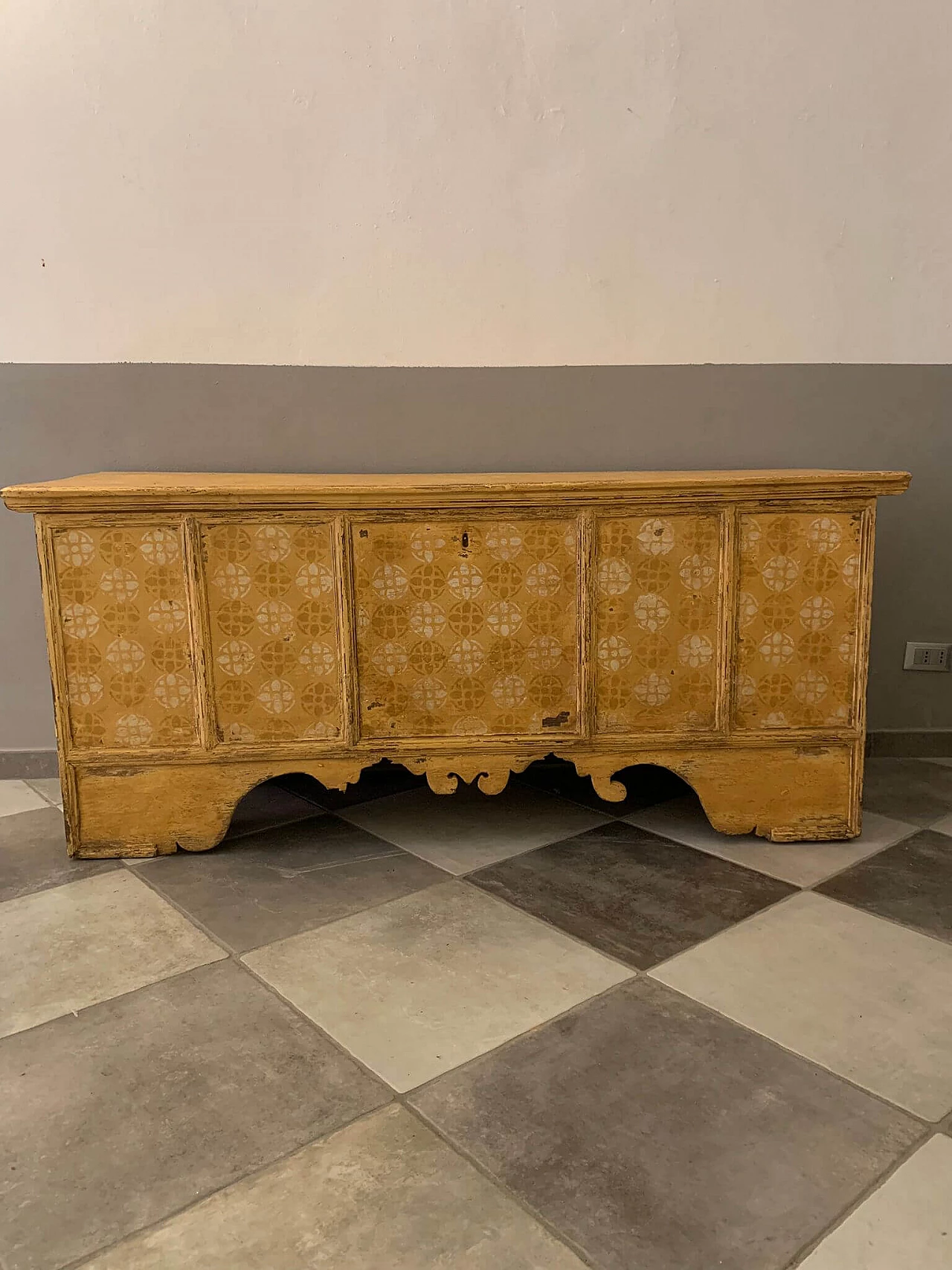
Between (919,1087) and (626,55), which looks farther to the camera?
(626,55)

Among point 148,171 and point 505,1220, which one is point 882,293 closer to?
point 148,171

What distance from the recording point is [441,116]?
2404mm

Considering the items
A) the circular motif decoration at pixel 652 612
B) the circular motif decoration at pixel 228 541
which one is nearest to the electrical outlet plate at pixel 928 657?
the circular motif decoration at pixel 652 612

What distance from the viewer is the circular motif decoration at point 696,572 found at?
2090mm

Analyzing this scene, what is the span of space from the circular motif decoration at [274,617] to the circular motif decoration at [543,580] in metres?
0.53

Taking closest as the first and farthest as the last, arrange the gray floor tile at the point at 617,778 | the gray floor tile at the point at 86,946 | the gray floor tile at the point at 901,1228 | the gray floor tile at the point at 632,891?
1. the gray floor tile at the point at 901,1228
2. the gray floor tile at the point at 86,946
3. the gray floor tile at the point at 632,891
4. the gray floor tile at the point at 617,778

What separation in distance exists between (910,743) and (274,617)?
1.89m

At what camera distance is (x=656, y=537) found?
6.83ft

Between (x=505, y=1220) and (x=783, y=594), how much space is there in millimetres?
1415

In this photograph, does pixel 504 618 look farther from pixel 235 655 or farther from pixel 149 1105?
pixel 149 1105

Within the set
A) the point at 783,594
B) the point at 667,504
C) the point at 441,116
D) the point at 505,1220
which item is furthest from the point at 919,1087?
the point at 441,116

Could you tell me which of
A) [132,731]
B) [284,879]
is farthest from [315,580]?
[284,879]

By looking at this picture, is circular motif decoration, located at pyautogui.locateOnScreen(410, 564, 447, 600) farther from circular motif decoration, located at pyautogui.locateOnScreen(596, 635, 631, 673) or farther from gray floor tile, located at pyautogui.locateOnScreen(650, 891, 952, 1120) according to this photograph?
gray floor tile, located at pyautogui.locateOnScreen(650, 891, 952, 1120)

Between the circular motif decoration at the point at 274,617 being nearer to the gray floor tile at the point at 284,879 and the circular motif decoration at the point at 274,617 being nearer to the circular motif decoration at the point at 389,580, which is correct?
the circular motif decoration at the point at 389,580
